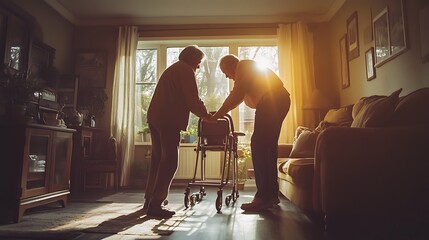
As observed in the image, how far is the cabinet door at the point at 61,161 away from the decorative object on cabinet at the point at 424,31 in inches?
123

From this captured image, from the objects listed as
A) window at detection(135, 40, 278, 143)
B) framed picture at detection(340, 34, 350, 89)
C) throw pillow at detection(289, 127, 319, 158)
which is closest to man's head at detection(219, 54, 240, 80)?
throw pillow at detection(289, 127, 319, 158)

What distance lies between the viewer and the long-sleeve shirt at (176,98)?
234 centimetres

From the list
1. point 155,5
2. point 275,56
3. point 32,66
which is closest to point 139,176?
point 32,66

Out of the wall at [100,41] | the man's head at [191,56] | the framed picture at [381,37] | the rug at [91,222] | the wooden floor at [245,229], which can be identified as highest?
the wall at [100,41]

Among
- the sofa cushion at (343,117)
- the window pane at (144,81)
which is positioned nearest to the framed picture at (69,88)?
the window pane at (144,81)

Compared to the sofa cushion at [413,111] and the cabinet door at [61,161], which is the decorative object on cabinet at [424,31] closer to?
the sofa cushion at [413,111]

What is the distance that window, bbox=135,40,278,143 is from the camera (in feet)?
17.1

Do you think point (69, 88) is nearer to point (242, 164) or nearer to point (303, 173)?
point (242, 164)

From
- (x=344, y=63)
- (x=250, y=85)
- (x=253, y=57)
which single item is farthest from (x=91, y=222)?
(x=253, y=57)

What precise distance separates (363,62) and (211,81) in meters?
2.37

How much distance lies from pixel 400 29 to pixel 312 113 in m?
1.90

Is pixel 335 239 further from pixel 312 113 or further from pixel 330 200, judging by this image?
pixel 312 113

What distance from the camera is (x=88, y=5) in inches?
184

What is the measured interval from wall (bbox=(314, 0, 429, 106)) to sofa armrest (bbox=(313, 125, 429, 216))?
111cm
